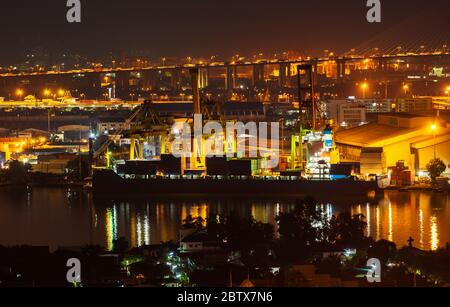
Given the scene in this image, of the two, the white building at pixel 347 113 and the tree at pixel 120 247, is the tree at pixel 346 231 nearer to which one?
the tree at pixel 120 247

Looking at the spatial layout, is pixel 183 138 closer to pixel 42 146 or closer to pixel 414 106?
pixel 42 146

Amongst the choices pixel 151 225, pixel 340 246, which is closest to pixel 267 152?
pixel 151 225

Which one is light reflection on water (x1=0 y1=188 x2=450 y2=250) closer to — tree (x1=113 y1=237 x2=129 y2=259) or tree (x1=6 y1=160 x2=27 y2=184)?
tree (x1=113 y1=237 x2=129 y2=259)

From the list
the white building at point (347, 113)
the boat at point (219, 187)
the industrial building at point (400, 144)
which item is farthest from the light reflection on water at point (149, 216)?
the white building at point (347, 113)

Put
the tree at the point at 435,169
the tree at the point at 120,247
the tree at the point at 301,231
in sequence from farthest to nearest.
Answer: the tree at the point at 435,169 < the tree at the point at 120,247 < the tree at the point at 301,231

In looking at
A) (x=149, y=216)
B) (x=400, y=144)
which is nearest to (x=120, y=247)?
(x=149, y=216)

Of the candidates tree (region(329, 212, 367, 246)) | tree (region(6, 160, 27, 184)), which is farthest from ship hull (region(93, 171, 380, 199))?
tree (region(329, 212, 367, 246))
